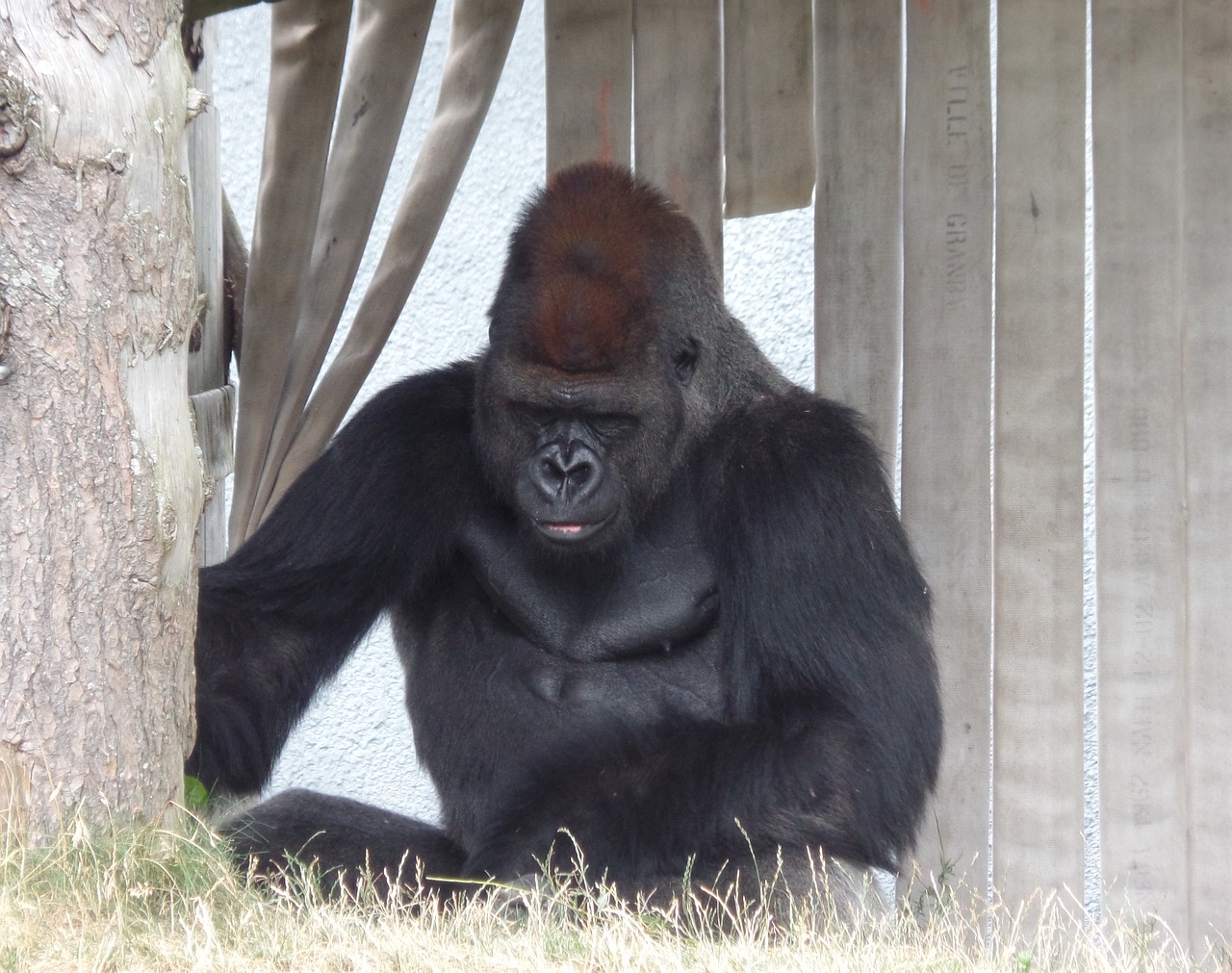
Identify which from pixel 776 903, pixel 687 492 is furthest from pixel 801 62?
pixel 776 903

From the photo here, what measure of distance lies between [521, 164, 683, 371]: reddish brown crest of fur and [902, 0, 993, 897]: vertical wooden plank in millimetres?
770

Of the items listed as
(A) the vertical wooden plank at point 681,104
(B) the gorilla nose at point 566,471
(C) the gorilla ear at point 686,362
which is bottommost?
(B) the gorilla nose at point 566,471

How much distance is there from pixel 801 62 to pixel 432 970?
2.61 m

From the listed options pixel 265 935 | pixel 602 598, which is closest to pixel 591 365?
pixel 602 598

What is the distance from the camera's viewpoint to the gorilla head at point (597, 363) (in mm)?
3152

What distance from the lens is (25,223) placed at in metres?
2.22

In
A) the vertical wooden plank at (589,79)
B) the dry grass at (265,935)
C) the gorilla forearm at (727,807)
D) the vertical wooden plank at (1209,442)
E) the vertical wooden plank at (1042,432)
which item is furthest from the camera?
the vertical wooden plank at (589,79)

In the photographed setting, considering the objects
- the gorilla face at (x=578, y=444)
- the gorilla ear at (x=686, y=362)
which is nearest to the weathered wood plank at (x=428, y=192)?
the gorilla face at (x=578, y=444)

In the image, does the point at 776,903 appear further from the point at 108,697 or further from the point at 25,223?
the point at 25,223

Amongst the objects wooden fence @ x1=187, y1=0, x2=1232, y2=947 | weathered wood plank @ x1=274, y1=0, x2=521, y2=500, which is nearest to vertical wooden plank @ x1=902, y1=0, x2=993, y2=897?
wooden fence @ x1=187, y1=0, x2=1232, y2=947

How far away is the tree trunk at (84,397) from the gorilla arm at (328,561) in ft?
3.20

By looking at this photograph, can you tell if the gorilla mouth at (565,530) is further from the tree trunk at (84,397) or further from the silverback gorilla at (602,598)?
the tree trunk at (84,397)

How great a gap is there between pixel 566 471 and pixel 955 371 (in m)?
1.19

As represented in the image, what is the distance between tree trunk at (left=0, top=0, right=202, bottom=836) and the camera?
2215 millimetres
